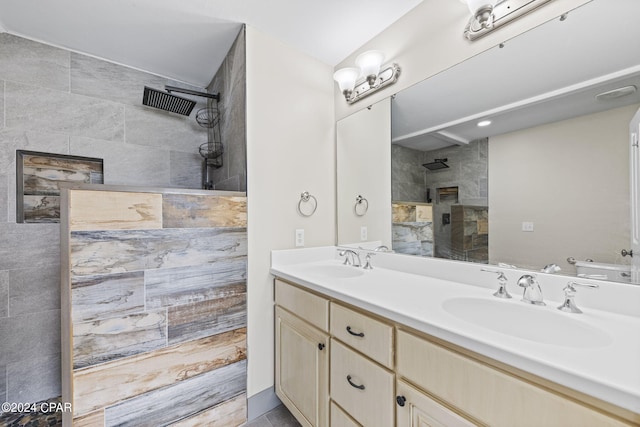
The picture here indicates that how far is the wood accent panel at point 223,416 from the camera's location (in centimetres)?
135

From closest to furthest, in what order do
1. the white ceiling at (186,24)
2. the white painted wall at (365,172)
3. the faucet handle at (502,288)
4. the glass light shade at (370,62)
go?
the faucet handle at (502,288), the white ceiling at (186,24), the glass light shade at (370,62), the white painted wall at (365,172)

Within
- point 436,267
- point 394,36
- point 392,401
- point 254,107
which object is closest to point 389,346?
point 392,401

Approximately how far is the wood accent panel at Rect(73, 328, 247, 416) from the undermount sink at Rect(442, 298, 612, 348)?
→ 3.94 feet

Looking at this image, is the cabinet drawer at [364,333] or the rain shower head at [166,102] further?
the rain shower head at [166,102]

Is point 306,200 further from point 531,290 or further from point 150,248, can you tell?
point 531,290

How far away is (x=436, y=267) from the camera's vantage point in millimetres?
1351

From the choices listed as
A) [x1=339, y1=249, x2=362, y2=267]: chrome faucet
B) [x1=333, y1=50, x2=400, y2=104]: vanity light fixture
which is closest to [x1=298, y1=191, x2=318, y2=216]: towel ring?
[x1=339, y1=249, x2=362, y2=267]: chrome faucet

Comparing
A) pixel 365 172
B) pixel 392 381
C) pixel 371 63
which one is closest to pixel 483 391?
pixel 392 381

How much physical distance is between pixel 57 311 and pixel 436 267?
2403 mm

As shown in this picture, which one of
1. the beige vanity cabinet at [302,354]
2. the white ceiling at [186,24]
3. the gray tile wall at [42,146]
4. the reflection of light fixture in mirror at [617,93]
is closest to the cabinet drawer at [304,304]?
the beige vanity cabinet at [302,354]

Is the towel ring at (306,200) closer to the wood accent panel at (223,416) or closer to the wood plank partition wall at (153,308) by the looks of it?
the wood plank partition wall at (153,308)

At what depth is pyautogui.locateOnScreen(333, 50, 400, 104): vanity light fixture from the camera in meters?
1.55

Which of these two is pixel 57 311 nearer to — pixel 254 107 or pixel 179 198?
pixel 179 198

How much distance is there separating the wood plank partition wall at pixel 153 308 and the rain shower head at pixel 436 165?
1.10m
